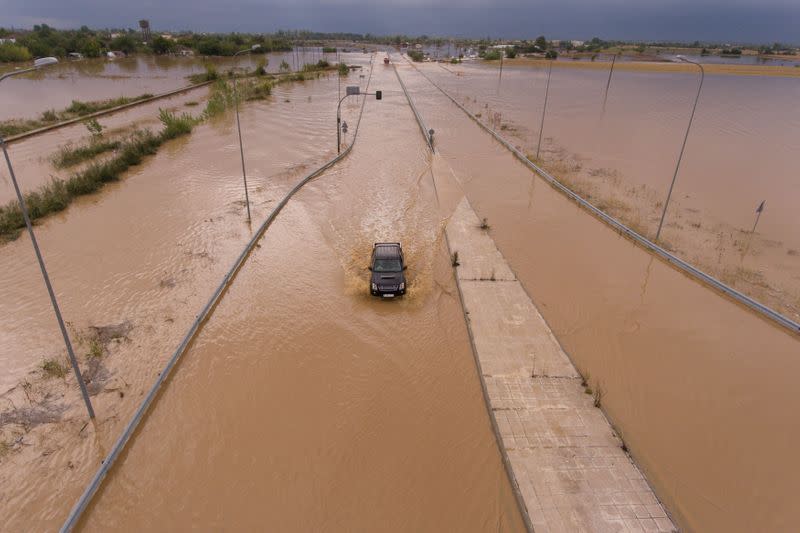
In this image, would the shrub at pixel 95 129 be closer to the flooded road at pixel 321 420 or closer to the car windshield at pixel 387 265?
the flooded road at pixel 321 420

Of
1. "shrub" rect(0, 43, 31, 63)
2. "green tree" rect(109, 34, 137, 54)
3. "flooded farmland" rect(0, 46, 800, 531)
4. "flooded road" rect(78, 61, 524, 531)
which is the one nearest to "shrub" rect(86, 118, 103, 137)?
"flooded farmland" rect(0, 46, 800, 531)

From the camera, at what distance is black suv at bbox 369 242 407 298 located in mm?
13930

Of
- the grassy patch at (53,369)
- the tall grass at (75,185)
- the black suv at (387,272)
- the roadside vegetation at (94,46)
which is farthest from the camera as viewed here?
the roadside vegetation at (94,46)

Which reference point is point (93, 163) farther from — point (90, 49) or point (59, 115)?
point (90, 49)

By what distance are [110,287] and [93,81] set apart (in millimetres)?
54303

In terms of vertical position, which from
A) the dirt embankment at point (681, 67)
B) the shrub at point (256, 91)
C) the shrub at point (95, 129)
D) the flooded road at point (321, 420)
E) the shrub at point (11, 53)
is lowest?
the flooded road at point (321, 420)

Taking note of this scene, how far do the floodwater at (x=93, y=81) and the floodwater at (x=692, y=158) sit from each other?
3808cm

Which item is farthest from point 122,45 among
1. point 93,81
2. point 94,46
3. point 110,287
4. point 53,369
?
point 53,369

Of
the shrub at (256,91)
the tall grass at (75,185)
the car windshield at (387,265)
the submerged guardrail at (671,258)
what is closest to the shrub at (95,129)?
the tall grass at (75,185)

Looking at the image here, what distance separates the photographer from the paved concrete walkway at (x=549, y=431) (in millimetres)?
7820

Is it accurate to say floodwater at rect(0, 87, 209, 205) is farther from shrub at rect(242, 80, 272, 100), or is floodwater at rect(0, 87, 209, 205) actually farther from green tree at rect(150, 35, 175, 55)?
green tree at rect(150, 35, 175, 55)

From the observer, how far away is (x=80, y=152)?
87.5ft

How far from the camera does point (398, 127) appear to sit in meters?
37.9

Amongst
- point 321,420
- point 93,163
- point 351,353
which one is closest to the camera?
point 321,420
